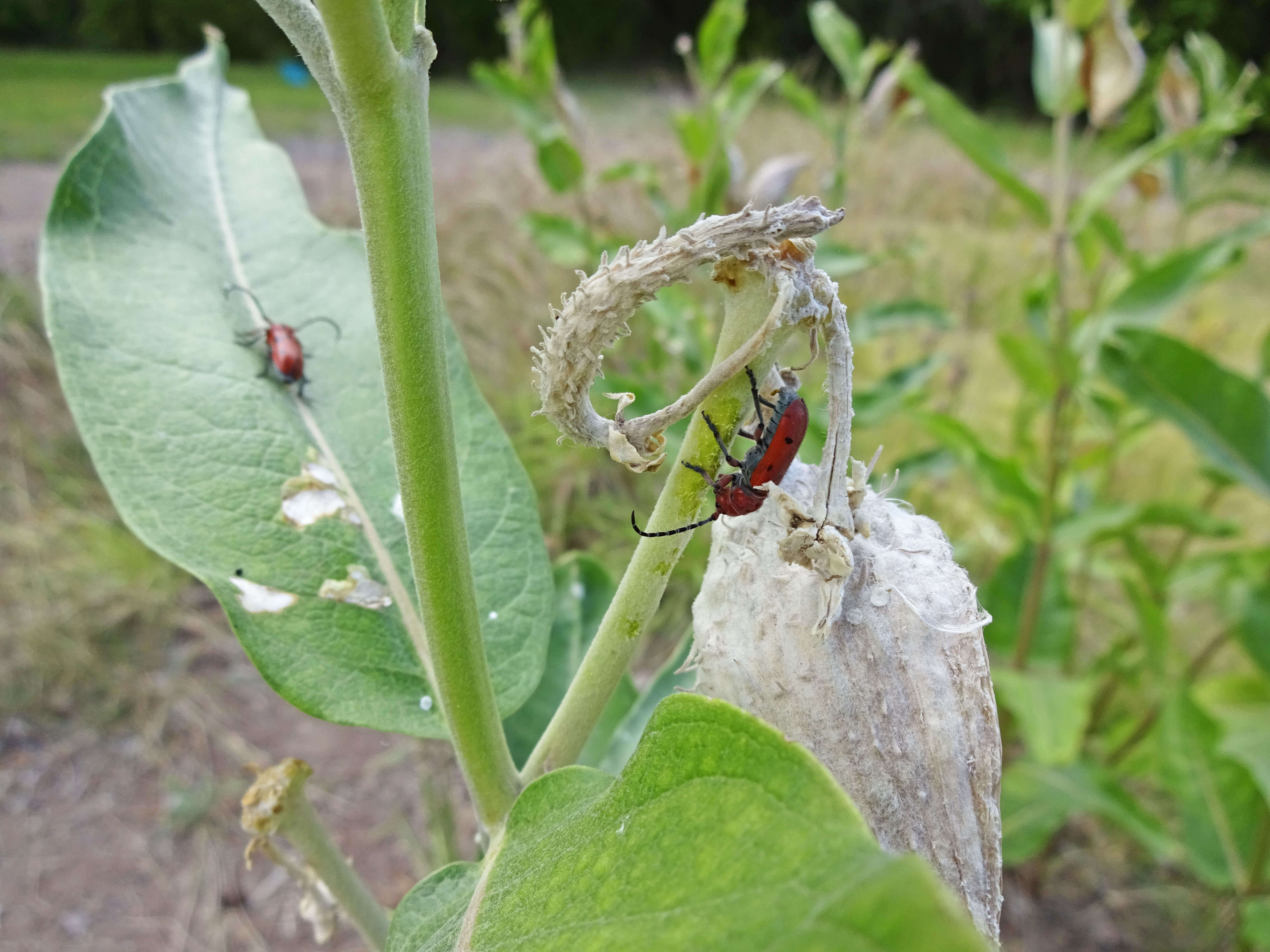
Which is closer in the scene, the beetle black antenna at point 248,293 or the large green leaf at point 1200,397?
the beetle black antenna at point 248,293

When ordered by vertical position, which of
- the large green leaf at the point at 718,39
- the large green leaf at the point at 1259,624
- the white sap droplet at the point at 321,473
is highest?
the large green leaf at the point at 718,39

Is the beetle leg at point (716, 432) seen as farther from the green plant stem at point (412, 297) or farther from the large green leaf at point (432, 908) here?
the large green leaf at point (432, 908)

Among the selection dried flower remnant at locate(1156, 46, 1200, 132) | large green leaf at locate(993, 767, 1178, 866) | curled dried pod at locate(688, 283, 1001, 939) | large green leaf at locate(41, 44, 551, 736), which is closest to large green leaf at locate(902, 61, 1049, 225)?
dried flower remnant at locate(1156, 46, 1200, 132)

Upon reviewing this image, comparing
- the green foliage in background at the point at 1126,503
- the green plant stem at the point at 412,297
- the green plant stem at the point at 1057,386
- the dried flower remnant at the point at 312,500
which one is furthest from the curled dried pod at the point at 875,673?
the green plant stem at the point at 1057,386

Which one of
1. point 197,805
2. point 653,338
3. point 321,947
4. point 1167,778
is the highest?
point 653,338

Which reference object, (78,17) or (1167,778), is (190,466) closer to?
(1167,778)

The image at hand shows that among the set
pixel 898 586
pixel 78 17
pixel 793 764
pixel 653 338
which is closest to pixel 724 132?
pixel 653 338
